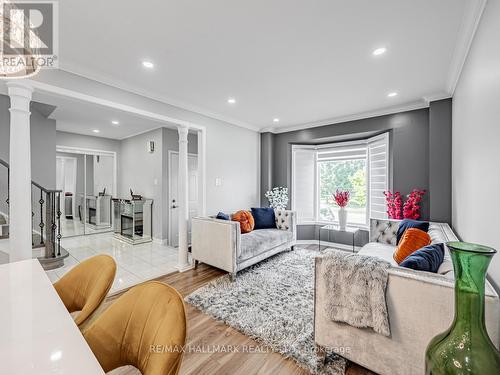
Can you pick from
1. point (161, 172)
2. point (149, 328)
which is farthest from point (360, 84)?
point (161, 172)

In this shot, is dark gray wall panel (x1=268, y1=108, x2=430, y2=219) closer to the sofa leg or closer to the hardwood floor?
the sofa leg

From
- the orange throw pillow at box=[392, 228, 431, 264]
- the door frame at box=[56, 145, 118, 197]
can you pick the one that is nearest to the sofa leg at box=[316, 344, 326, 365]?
the orange throw pillow at box=[392, 228, 431, 264]

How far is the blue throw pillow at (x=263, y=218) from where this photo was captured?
13.5 feet

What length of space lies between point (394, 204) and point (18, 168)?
4678 millimetres

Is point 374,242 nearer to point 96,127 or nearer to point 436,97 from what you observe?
point 436,97

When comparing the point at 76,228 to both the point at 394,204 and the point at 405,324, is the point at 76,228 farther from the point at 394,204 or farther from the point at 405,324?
the point at 394,204

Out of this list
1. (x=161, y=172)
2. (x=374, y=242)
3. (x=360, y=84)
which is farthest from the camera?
(x=161, y=172)

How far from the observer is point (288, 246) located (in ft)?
13.2

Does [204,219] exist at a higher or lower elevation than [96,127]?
lower

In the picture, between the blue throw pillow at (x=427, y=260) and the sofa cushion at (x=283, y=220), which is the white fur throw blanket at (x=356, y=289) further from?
the sofa cushion at (x=283, y=220)

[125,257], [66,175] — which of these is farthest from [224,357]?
[66,175]

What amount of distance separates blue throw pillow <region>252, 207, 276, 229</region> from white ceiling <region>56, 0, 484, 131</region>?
1990 mm

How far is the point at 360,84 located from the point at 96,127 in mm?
5108

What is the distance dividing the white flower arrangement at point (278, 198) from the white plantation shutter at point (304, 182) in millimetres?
301
